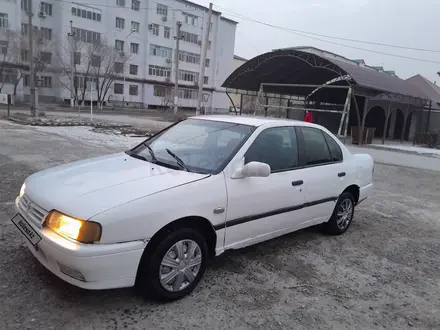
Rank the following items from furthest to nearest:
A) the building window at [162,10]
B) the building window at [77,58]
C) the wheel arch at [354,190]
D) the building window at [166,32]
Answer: the building window at [166,32], the building window at [162,10], the building window at [77,58], the wheel arch at [354,190]

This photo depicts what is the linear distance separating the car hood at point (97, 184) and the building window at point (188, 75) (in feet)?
189

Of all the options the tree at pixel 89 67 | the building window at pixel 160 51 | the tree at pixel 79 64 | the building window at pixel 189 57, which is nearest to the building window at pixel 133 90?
the tree at pixel 89 67

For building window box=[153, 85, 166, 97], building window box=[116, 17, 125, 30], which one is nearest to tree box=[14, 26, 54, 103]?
building window box=[116, 17, 125, 30]

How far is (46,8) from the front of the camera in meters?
47.0

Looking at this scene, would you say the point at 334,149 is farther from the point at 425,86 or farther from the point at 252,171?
the point at 425,86

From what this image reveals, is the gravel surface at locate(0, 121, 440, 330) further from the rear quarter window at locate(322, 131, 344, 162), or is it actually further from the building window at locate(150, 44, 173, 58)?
the building window at locate(150, 44, 173, 58)

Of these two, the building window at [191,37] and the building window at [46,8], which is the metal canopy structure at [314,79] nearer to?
the building window at [46,8]

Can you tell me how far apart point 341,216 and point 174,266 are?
9.21ft

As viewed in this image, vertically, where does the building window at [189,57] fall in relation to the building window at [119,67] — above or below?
above

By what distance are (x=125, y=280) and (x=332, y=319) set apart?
5.64ft

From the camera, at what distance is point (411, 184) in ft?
31.7

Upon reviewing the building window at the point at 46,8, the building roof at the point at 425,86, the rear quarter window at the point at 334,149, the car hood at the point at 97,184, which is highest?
the building window at the point at 46,8

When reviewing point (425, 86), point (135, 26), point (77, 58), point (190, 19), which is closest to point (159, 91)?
point (135, 26)

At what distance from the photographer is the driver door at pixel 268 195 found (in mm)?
3533
